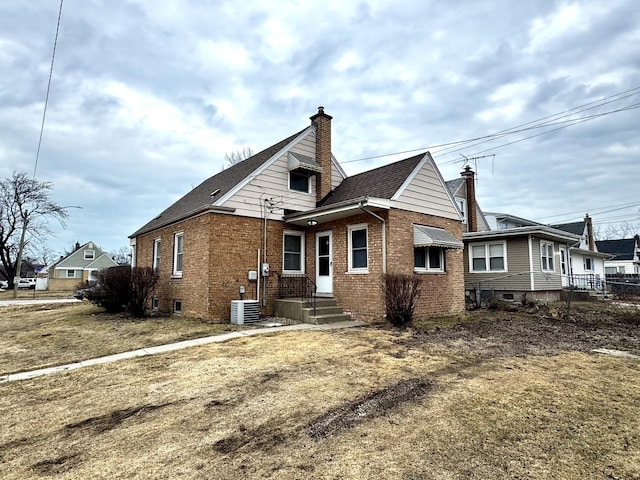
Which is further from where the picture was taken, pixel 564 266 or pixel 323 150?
pixel 564 266

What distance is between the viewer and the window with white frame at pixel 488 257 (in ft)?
57.4

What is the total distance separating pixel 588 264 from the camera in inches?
1083

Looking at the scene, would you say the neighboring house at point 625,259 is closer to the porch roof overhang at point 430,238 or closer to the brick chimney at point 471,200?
the brick chimney at point 471,200

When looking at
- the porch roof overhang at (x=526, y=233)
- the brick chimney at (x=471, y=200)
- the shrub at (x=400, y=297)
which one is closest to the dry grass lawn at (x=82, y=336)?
the shrub at (x=400, y=297)

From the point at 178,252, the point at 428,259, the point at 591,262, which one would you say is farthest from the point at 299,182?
the point at 591,262

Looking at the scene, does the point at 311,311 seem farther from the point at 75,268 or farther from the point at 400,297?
the point at 75,268

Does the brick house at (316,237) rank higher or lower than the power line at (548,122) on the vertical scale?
lower

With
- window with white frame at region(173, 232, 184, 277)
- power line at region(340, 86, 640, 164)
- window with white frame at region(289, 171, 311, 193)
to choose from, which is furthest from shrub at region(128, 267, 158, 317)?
power line at region(340, 86, 640, 164)

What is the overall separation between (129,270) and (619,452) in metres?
13.4

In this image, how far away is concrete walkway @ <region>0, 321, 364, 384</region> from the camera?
5961 millimetres

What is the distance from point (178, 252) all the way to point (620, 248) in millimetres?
47972

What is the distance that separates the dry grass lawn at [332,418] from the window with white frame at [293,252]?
6.26 metres

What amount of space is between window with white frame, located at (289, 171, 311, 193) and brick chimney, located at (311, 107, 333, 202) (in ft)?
1.27

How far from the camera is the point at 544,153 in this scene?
20.3 metres
